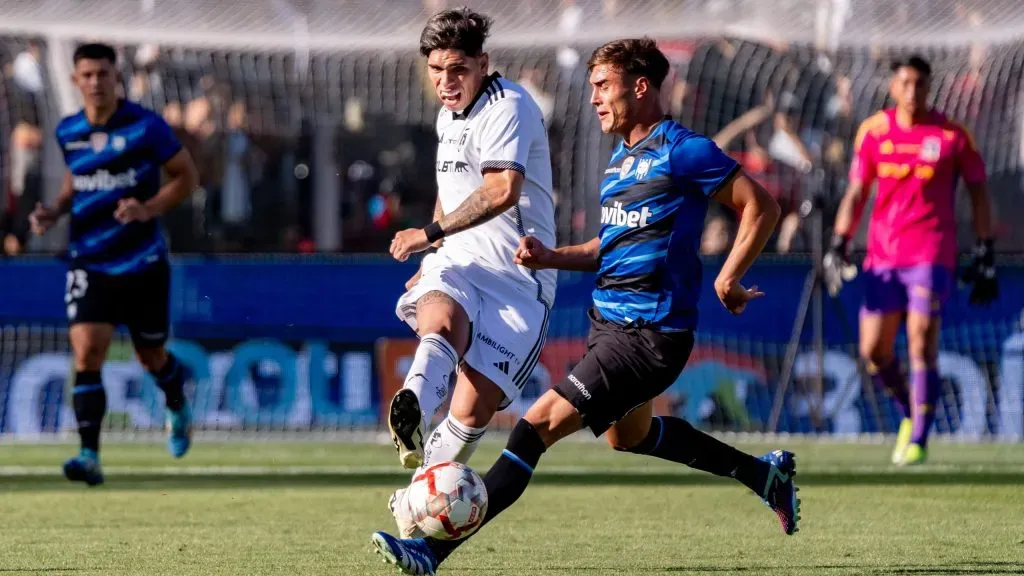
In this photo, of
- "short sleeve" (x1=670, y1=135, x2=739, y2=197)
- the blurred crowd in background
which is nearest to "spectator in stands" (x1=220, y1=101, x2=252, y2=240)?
the blurred crowd in background

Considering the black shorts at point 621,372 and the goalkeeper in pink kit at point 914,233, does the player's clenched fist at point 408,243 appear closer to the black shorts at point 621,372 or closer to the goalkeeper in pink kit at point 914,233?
the black shorts at point 621,372

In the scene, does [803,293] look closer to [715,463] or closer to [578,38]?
[578,38]

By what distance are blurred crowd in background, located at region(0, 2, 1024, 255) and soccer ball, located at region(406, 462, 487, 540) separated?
9.26m

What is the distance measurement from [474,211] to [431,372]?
2.11 feet

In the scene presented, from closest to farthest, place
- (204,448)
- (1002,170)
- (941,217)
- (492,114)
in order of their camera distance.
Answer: (492,114) → (941,217) → (204,448) → (1002,170)

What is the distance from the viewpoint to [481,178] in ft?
23.8

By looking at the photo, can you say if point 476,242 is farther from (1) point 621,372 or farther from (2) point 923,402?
(2) point 923,402

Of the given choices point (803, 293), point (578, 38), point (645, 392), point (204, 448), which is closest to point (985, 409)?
point (803, 293)

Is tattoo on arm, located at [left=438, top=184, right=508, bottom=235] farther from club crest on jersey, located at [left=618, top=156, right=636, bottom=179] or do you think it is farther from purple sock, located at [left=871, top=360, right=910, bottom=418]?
purple sock, located at [left=871, top=360, right=910, bottom=418]

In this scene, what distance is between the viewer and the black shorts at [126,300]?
34.1 feet

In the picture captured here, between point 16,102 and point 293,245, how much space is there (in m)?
2.71

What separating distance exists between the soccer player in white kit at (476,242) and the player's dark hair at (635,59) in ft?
1.88

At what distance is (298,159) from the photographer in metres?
15.8

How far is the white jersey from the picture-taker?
708cm
